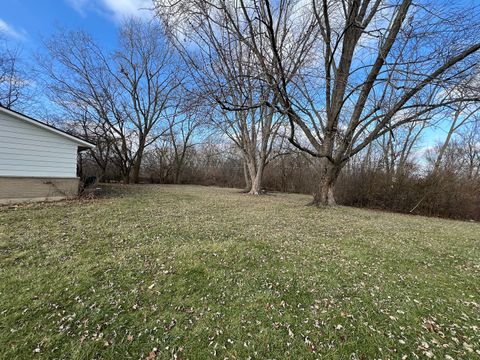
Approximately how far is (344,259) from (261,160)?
12.0 metres

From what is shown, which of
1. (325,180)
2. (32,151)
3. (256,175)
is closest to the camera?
(32,151)

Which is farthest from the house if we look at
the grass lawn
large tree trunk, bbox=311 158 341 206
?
large tree trunk, bbox=311 158 341 206

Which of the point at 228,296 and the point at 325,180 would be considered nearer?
the point at 228,296

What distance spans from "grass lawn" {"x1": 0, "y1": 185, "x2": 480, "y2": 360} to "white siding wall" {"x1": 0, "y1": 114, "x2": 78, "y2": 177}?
13.4 ft

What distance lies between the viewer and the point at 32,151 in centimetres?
788

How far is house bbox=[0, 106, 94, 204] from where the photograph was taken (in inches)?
288

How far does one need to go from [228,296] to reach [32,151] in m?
Result: 9.62

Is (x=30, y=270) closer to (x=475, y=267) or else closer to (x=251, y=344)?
(x=251, y=344)

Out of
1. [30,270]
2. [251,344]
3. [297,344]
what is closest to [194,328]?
[251,344]

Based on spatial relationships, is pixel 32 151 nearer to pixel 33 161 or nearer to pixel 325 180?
pixel 33 161

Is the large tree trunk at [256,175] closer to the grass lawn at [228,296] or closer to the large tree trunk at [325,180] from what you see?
the large tree trunk at [325,180]

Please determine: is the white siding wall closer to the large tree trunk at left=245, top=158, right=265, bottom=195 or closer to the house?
the house

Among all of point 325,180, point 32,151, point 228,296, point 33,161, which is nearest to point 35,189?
point 33,161

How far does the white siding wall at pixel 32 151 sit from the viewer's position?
24.1ft
